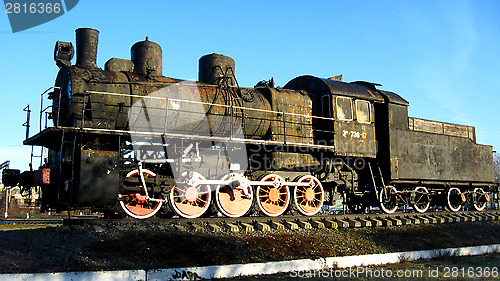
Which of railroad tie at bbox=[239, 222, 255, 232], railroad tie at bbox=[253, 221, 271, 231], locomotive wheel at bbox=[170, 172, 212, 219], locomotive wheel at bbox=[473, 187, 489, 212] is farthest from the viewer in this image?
locomotive wheel at bbox=[473, 187, 489, 212]

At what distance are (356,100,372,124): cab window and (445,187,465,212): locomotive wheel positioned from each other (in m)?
4.62

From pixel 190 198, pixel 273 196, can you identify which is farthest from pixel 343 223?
pixel 190 198

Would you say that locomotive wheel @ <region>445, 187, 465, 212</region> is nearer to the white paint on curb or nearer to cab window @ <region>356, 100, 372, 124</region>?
cab window @ <region>356, 100, 372, 124</region>

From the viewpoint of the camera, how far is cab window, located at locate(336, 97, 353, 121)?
12492 mm

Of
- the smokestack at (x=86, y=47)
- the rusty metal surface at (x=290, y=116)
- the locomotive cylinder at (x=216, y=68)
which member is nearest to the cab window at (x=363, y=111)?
the rusty metal surface at (x=290, y=116)

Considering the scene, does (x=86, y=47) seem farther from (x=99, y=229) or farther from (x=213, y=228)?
(x=213, y=228)

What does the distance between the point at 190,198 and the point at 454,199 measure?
1050 centimetres

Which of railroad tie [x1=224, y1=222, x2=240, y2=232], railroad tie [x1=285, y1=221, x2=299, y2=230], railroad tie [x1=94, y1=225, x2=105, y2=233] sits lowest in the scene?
railroad tie [x1=285, y1=221, x2=299, y2=230]

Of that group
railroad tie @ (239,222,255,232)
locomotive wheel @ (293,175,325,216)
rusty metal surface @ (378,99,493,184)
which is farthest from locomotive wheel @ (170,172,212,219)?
rusty metal surface @ (378,99,493,184)

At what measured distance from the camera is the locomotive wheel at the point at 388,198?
528 inches

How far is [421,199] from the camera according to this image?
14836 mm

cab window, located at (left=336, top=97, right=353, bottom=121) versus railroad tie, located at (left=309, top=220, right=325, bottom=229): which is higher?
cab window, located at (left=336, top=97, right=353, bottom=121)

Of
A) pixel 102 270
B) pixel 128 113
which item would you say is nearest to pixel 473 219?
pixel 128 113

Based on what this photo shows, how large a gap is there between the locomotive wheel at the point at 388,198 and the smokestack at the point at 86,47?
9201mm
